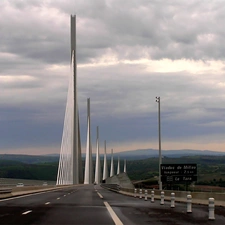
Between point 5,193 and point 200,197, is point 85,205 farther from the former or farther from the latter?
point 5,193

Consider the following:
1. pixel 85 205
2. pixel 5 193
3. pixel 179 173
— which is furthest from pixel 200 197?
pixel 5 193

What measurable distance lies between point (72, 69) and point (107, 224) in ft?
220

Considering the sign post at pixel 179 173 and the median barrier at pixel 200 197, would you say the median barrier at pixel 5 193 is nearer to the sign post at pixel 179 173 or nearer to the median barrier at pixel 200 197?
the median barrier at pixel 200 197

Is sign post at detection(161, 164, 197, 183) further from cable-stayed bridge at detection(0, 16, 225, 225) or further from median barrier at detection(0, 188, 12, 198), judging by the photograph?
median barrier at detection(0, 188, 12, 198)

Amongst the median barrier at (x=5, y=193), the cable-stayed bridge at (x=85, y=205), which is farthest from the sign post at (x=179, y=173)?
the median barrier at (x=5, y=193)

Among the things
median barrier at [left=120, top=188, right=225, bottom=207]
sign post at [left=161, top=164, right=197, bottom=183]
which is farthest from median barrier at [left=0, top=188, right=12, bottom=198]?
sign post at [left=161, top=164, right=197, bottom=183]

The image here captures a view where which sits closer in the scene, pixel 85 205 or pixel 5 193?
pixel 85 205

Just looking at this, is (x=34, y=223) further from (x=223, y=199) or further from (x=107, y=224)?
(x=223, y=199)

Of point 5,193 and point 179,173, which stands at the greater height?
point 179,173

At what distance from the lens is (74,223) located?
1681 centimetres

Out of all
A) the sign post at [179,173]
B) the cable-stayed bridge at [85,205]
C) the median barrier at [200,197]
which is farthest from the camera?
the sign post at [179,173]

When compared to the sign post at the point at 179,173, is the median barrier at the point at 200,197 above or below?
below

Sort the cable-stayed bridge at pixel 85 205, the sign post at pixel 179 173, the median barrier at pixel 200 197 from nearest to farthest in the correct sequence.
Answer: the cable-stayed bridge at pixel 85 205
the median barrier at pixel 200 197
the sign post at pixel 179 173

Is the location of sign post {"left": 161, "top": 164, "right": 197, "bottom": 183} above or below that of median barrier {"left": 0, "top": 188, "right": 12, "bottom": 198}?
above
